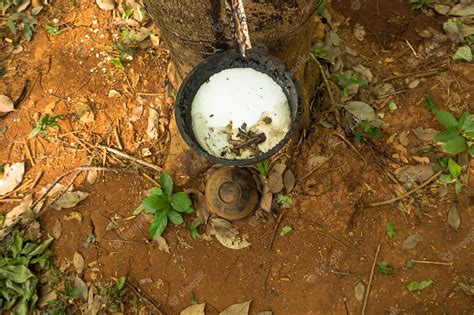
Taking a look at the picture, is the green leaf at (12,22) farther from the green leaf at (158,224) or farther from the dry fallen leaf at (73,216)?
the green leaf at (158,224)

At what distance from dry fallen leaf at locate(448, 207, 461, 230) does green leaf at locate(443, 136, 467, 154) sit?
328 millimetres

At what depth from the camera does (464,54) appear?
2693 mm

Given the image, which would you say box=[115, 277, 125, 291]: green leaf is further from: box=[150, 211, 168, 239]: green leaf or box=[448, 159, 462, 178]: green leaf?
box=[448, 159, 462, 178]: green leaf

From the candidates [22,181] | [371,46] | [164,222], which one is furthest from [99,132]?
[371,46]

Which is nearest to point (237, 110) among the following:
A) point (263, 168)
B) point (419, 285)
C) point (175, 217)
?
point (263, 168)

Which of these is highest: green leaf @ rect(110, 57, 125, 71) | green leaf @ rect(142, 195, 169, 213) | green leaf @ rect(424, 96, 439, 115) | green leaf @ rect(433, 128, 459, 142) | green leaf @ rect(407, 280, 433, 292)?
green leaf @ rect(110, 57, 125, 71)

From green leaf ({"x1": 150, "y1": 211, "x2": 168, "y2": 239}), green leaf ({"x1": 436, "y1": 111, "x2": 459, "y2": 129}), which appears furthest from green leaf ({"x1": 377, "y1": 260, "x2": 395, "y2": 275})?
green leaf ({"x1": 150, "y1": 211, "x2": 168, "y2": 239})

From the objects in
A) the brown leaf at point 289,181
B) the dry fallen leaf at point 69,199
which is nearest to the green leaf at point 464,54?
the brown leaf at point 289,181

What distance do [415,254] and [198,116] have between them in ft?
4.74

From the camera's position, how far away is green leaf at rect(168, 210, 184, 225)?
2.36 metres

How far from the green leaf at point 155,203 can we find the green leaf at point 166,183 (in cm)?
6

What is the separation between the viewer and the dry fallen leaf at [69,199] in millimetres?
2514

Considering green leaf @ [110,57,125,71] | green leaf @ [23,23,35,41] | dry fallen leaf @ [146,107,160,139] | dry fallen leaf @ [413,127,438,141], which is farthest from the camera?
green leaf @ [23,23,35,41]

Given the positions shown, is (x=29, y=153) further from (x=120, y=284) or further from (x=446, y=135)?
(x=446, y=135)
